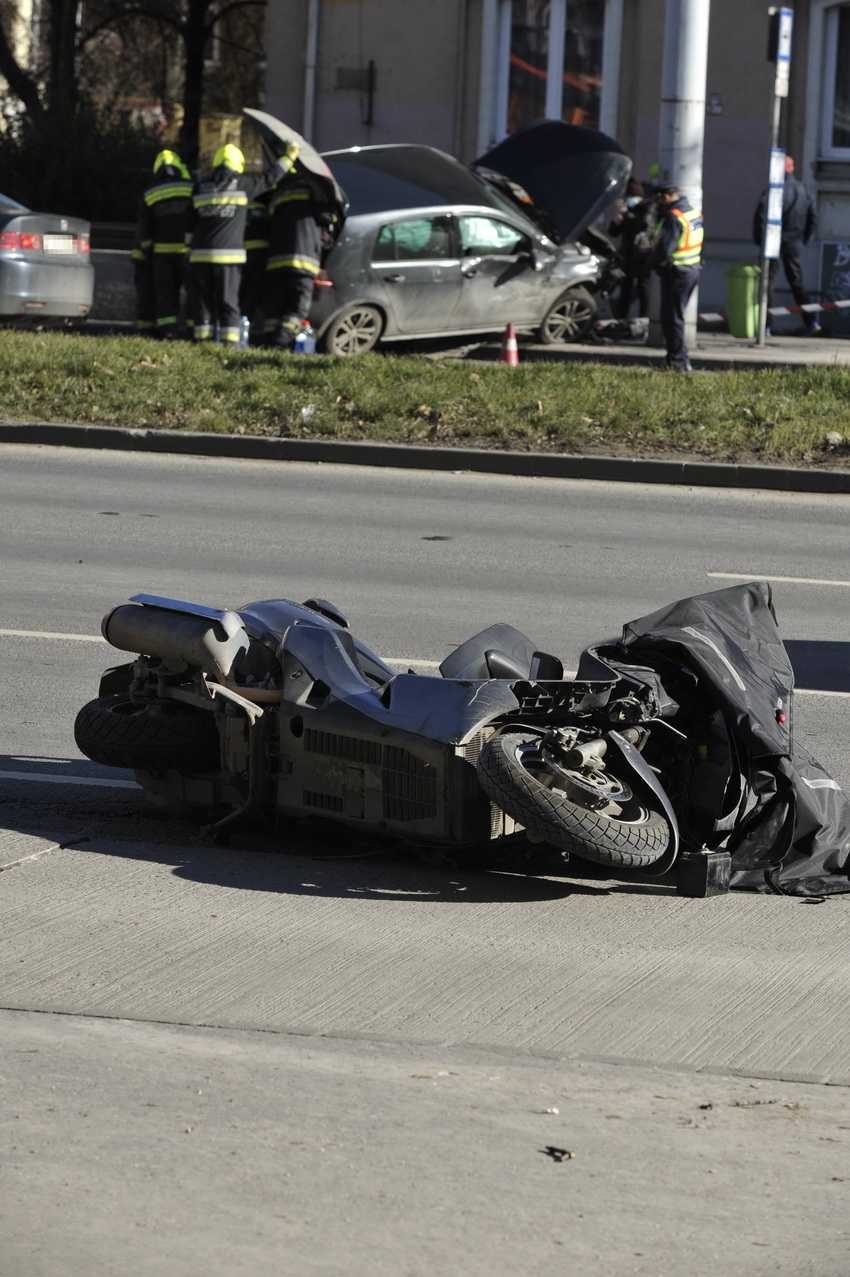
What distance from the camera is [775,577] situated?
10.6 m

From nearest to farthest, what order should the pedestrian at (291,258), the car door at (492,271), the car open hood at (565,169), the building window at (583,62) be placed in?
the pedestrian at (291,258) → the car door at (492,271) → the car open hood at (565,169) → the building window at (583,62)

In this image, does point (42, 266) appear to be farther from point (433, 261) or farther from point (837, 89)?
point (837, 89)

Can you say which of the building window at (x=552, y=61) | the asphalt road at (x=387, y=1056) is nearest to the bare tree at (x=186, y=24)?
the building window at (x=552, y=61)

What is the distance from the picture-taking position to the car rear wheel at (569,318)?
20359mm

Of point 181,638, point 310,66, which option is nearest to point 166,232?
point 310,66

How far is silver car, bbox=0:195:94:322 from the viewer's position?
1780 cm

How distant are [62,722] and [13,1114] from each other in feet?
11.6

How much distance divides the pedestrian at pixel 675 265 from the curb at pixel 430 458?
4049 millimetres

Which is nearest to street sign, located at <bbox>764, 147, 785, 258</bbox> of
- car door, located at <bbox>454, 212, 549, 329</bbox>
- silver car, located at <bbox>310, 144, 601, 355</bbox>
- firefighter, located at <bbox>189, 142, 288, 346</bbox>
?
silver car, located at <bbox>310, 144, 601, 355</bbox>

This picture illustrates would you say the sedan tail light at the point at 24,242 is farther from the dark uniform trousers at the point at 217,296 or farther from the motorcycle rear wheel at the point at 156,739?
the motorcycle rear wheel at the point at 156,739

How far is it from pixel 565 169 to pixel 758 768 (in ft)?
53.2

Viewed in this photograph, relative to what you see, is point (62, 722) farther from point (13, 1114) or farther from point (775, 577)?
point (775, 577)

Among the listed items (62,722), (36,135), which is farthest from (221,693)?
(36,135)

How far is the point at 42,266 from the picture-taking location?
59.0 feet
